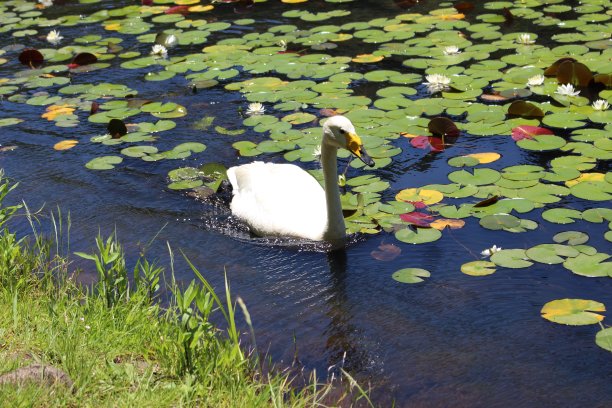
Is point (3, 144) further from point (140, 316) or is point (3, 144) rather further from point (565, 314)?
point (565, 314)

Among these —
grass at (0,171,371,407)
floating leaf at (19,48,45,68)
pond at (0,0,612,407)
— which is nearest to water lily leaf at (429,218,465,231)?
pond at (0,0,612,407)

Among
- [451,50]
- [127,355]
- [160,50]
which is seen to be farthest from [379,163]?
[160,50]

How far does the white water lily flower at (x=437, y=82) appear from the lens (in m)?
6.70

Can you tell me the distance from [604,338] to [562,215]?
1140 millimetres

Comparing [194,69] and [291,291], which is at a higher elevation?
[194,69]

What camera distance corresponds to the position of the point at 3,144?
6.76m

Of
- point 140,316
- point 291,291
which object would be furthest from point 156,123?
point 140,316

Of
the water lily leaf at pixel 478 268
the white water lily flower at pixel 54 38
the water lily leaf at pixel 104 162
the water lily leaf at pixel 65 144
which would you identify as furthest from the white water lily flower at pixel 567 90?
the white water lily flower at pixel 54 38

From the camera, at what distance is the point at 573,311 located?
4.19m

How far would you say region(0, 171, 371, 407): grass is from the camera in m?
3.30

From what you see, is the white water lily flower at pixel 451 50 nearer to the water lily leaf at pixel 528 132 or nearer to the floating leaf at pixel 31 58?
the water lily leaf at pixel 528 132

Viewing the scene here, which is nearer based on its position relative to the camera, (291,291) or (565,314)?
(565,314)

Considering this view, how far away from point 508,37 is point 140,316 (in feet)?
16.0

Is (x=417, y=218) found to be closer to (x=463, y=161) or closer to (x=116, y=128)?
(x=463, y=161)
